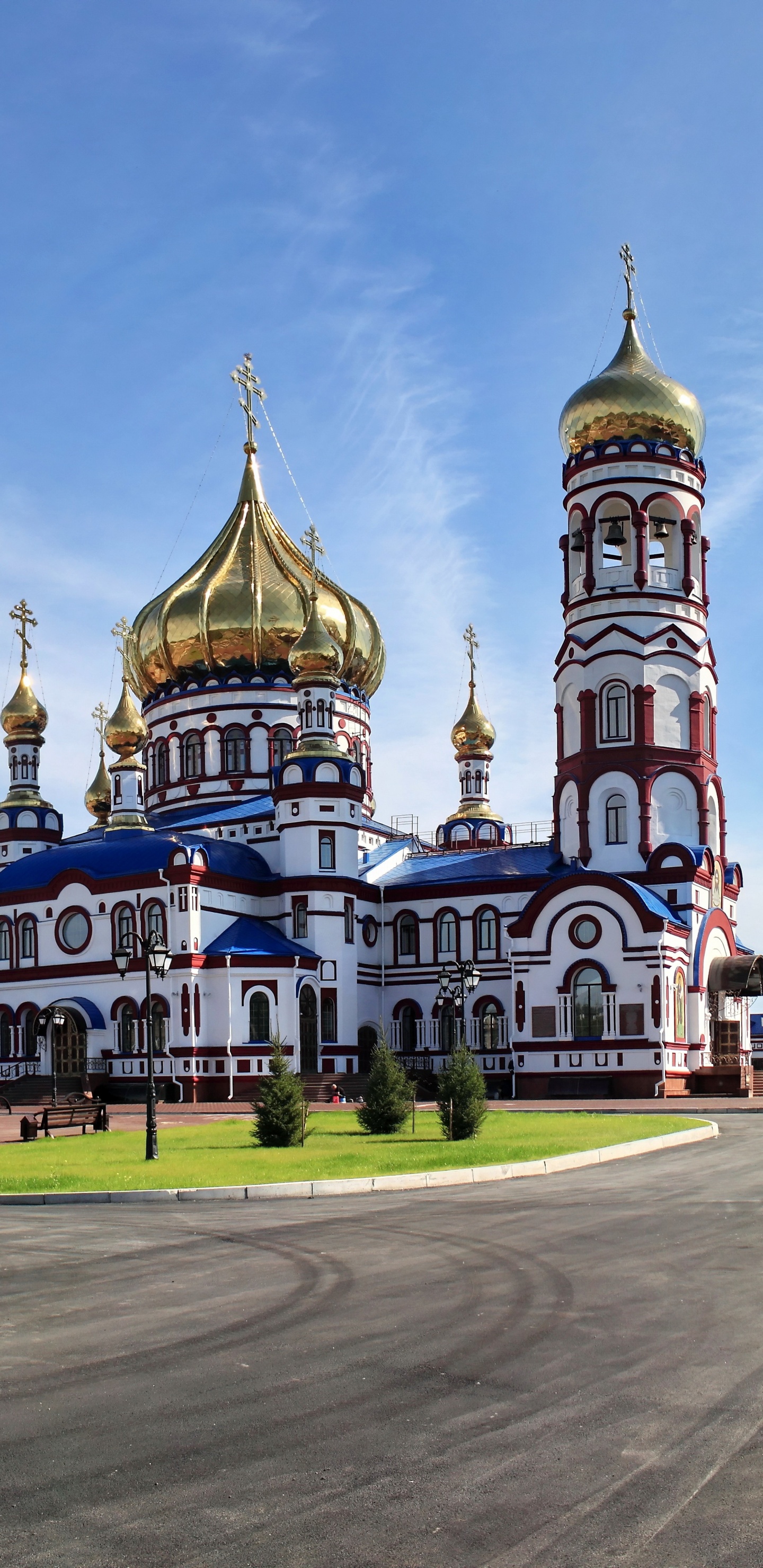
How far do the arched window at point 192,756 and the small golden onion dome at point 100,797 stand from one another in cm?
484

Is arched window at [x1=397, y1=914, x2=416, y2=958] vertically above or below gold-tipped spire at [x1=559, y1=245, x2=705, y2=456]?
below

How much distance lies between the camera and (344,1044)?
43625mm

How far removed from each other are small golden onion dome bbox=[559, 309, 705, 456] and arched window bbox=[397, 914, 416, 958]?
615 inches

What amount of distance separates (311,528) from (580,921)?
59.0 ft

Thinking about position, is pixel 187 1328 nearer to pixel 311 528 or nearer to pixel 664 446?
pixel 664 446

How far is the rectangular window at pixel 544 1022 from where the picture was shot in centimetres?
4053

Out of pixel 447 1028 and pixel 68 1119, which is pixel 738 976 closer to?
pixel 447 1028

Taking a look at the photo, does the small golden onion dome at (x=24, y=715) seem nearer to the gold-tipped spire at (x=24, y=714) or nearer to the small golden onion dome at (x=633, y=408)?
the gold-tipped spire at (x=24, y=714)

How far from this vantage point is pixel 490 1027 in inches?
1767

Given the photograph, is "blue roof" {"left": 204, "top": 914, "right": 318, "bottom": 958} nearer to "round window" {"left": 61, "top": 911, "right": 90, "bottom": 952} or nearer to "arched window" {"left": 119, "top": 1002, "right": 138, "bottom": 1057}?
"arched window" {"left": 119, "top": 1002, "right": 138, "bottom": 1057}

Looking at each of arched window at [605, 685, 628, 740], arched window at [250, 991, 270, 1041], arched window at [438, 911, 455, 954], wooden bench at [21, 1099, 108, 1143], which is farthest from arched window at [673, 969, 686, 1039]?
wooden bench at [21, 1099, 108, 1143]

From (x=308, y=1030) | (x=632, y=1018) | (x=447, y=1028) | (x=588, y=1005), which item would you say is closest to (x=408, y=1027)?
(x=447, y=1028)

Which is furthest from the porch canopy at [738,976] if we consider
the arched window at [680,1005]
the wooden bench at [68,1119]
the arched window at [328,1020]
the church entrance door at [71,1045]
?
the wooden bench at [68,1119]

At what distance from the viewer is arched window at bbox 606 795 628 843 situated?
42.6m
